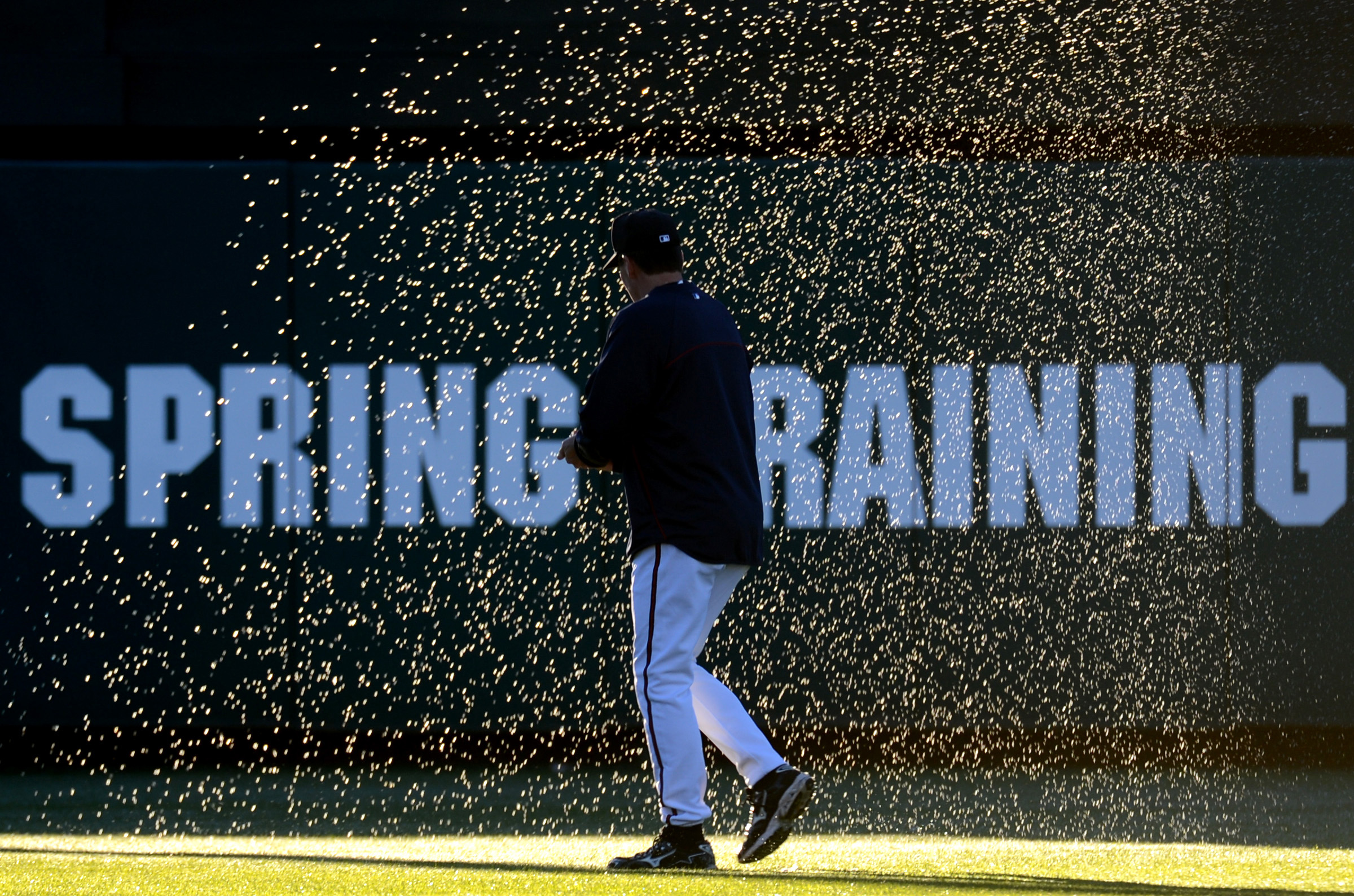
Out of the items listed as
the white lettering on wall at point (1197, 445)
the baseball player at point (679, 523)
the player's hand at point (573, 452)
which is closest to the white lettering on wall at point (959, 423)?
the white lettering on wall at point (1197, 445)

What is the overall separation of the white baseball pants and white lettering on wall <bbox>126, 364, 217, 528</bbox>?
303 cm

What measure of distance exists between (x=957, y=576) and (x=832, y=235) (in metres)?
1.41

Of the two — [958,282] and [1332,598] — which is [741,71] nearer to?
[958,282]

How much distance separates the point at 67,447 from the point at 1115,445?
13.4 ft

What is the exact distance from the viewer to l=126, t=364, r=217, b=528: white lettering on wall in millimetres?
6320

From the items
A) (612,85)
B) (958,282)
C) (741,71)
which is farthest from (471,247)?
(958,282)

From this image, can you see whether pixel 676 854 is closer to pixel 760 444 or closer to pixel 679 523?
pixel 679 523

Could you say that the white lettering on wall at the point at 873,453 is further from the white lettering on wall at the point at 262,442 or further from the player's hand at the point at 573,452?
the player's hand at the point at 573,452

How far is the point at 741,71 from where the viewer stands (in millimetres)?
6730

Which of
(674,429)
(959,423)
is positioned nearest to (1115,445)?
(959,423)

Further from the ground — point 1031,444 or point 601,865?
point 1031,444

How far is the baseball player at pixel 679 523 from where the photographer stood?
3799 millimetres

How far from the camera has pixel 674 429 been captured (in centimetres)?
386

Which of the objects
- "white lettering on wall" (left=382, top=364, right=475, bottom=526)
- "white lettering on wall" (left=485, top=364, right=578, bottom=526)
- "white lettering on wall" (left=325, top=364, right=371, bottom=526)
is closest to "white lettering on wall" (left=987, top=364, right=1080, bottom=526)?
"white lettering on wall" (left=485, top=364, right=578, bottom=526)
